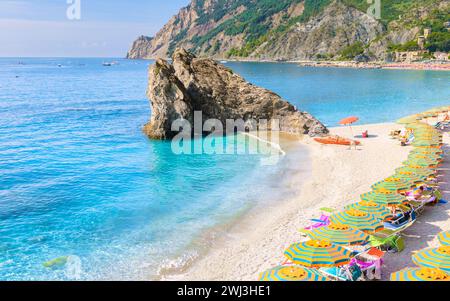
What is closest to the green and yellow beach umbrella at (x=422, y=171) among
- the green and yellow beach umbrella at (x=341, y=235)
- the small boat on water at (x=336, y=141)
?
the green and yellow beach umbrella at (x=341, y=235)

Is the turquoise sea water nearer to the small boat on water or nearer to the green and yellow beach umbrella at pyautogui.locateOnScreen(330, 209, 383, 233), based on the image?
the small boat on water

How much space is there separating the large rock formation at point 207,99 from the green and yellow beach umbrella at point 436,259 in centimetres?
2749

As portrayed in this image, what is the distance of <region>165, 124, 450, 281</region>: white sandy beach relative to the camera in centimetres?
1564

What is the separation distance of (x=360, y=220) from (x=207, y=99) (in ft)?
97.5

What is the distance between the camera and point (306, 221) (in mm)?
19688

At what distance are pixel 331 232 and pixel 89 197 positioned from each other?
616 inches

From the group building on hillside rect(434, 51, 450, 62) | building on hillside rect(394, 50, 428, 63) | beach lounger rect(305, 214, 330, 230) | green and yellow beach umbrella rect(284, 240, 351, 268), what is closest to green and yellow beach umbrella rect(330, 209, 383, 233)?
beach lounger rect(305, 214, 330, 230)

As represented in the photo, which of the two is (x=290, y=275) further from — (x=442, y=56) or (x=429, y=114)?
(x=442, y=56)

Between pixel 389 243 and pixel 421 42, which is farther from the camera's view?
pixel 421 42

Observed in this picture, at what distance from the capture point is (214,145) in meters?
37.7

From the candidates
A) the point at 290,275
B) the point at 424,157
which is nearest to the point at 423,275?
the point at 290,275
